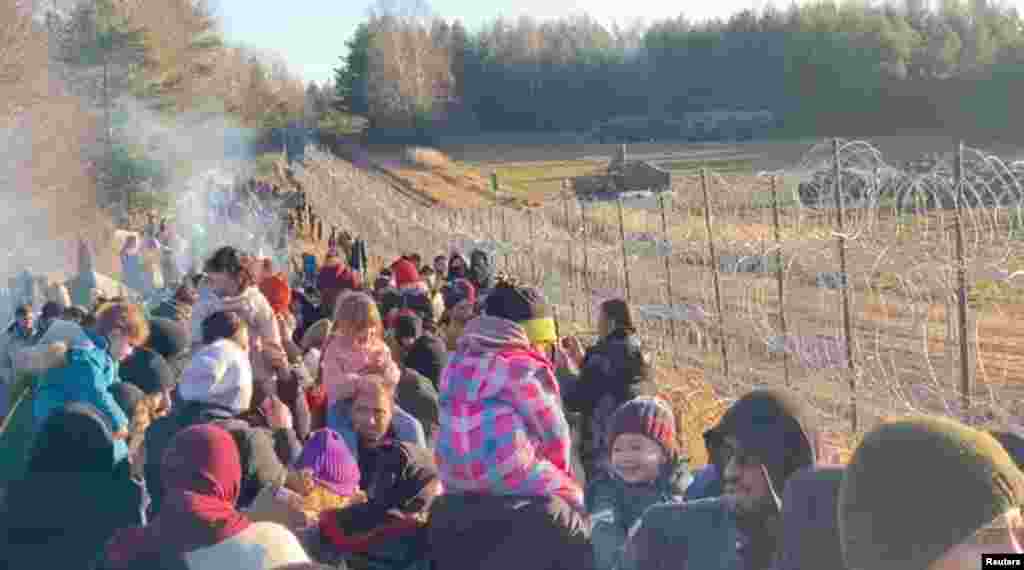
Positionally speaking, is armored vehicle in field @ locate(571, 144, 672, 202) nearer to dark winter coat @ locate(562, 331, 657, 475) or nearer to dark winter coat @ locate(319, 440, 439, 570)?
dark winter coat @ locate(562, 331, 657, 475)

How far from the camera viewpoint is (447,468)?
365 cm

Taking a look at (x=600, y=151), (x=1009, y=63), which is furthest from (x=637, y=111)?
(x=1009, y=63)

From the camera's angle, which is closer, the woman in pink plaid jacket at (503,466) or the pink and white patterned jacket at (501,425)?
the woman in pink plaid jacket at (503,466)

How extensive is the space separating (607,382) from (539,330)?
0.70 meters

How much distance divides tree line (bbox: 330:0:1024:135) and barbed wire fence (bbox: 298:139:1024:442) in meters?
45.1

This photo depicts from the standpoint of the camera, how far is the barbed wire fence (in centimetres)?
582

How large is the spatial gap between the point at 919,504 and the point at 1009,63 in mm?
60383

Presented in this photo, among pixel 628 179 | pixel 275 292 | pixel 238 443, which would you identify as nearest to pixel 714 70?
pixel 628 179

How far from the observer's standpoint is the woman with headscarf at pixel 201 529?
323 cm

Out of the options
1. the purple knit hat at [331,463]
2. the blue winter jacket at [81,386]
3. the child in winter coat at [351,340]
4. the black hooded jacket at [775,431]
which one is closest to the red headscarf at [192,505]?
→ the purple knit hat at [331,463]

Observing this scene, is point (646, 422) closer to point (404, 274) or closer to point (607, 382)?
point (607, 382)

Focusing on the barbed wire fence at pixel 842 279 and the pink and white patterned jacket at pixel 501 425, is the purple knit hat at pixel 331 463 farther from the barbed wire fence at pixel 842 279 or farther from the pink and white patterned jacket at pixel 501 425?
the barbed wire fence at pixel 842 279

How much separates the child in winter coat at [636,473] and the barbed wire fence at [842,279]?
5.71 ft

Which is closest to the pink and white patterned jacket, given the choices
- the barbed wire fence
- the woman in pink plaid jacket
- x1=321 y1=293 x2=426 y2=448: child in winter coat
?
the woman in pink plaid jacket
